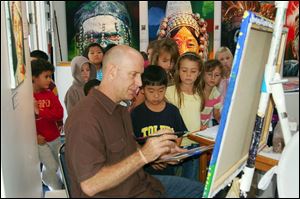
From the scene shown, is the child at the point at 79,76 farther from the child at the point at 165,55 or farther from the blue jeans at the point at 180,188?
the blue jeans at the point at 180,188

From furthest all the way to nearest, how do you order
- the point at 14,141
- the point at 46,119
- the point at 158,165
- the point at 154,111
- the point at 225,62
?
the point at 225,62 < the point at 46,119 < the point at 154,111 < the point at 158,165 < the point at 14,141

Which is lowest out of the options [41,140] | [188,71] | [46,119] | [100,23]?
[41,140]

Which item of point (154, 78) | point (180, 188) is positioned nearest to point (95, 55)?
point (154, 78)

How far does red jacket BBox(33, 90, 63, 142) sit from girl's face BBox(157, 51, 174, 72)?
2.89 ft

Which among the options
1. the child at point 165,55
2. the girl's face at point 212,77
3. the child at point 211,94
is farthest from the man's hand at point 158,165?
the child at point 165,55

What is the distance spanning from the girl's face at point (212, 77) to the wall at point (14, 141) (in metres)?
1.54

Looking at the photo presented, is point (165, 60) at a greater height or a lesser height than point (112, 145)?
greater

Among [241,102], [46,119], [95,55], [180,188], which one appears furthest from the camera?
[95,55]

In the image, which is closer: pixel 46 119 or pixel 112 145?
pixel 112 145

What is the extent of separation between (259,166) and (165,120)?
0.75 m

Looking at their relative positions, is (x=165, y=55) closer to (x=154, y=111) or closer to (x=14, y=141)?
(x=154, y=111)

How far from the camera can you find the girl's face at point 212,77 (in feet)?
9.32

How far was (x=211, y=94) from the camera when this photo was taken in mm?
2762

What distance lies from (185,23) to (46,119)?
3802 mm
